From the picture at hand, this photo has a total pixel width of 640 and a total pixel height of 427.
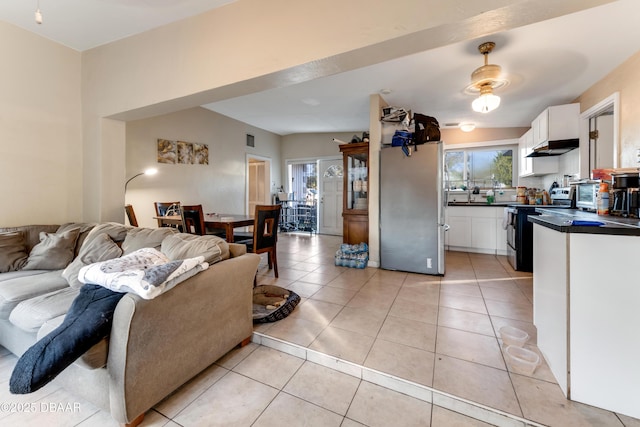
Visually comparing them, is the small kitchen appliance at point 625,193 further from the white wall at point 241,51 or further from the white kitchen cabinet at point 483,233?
the white kitchen cabinet at point 483,233

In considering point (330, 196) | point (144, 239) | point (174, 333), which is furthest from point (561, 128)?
point (144, 239)

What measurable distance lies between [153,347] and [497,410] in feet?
5.57

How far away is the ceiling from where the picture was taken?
7.16 feet

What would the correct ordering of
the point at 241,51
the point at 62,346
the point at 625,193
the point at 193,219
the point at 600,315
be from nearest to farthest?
1. the point at 62,346
2. the point at 600,315
3. the point at 625,193
4. the point at 241,51
5. the point at 193,219

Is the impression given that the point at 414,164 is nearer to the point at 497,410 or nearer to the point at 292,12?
the point at 292,12

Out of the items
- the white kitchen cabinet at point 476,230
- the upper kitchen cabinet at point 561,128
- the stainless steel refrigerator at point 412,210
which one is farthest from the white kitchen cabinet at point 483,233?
the stainless steel refrigerator at point 412,210

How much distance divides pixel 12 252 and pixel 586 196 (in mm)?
5528

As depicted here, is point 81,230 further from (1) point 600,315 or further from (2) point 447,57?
(2) point 447,57

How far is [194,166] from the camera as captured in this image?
4820 millimetres

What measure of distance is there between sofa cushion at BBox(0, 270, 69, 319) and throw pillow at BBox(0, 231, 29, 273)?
0.31 metres

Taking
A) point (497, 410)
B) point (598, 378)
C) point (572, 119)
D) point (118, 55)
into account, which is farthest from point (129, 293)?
point (572, 119)

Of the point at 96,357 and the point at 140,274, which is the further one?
the point at 140,274

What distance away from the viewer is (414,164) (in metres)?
3.38

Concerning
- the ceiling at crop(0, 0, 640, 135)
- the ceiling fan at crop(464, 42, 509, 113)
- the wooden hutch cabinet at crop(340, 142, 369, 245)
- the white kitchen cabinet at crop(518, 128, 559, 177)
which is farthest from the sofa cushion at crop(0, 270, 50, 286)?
the white kitchen cabinet at crop(518, 128, 559, 177)
